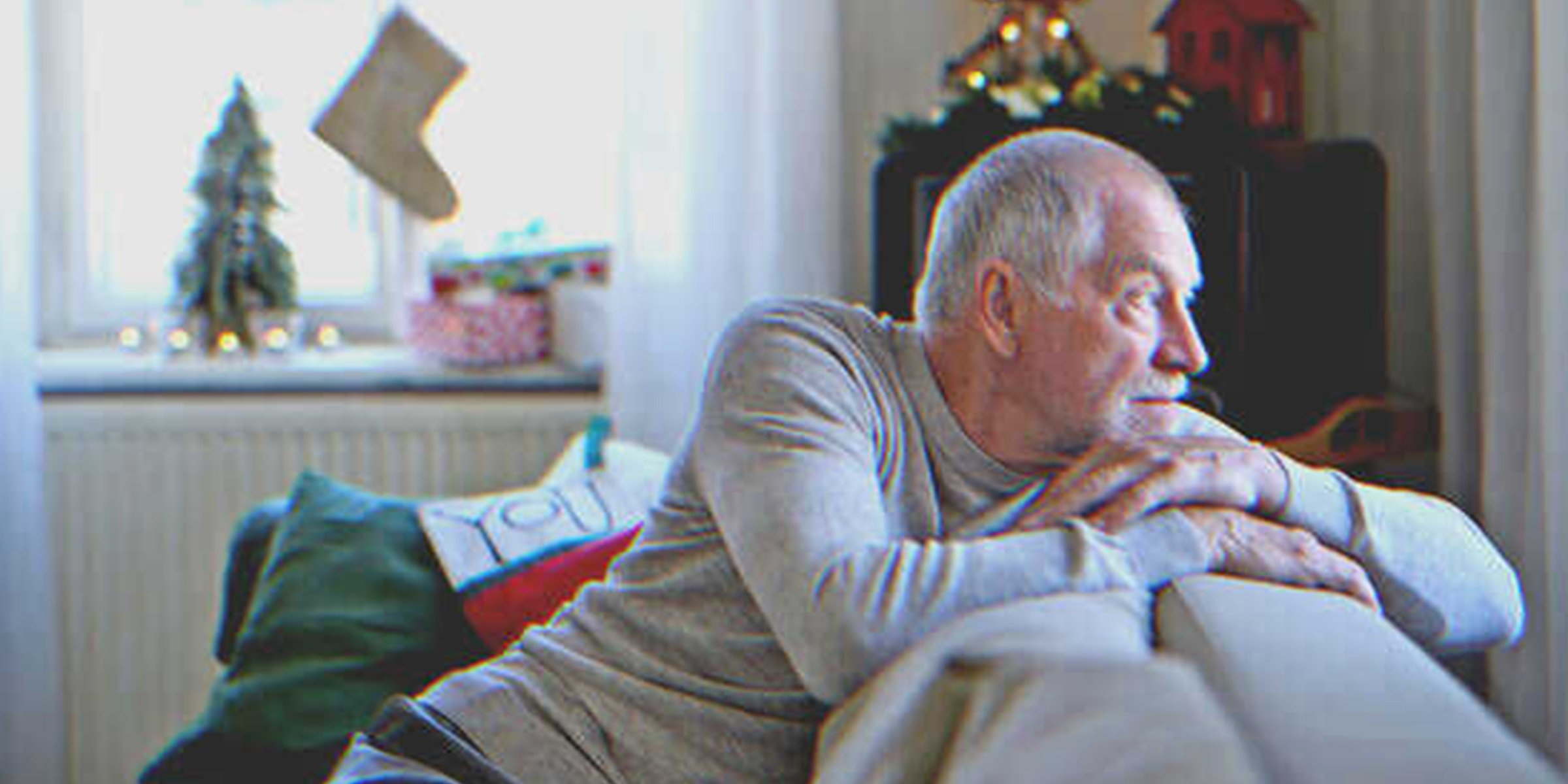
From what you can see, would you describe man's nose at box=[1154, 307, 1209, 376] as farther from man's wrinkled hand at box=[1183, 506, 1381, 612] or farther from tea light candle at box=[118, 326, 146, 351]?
tea light candle at box=[118, 326, 146, 351]

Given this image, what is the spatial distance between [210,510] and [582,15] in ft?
A: 4.06

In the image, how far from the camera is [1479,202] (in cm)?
193

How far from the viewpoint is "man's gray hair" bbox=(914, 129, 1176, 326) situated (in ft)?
3.83

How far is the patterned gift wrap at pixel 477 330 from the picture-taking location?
2803 mm

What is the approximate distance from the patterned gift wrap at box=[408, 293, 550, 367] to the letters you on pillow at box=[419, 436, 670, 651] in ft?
2.39

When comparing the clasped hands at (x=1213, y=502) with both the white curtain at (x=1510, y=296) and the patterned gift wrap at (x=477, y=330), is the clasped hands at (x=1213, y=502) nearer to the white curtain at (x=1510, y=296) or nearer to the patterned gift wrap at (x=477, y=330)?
the white curtain at (x=1510, y=296)

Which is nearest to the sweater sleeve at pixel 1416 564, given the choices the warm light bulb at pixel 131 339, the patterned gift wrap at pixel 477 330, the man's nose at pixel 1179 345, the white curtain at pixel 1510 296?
the man's nose at pixel 1179 345

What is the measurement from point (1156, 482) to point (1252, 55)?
4.87ft

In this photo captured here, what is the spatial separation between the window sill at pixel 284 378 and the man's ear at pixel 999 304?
1678mm

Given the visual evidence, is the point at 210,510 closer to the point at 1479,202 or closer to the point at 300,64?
the point at 300,64

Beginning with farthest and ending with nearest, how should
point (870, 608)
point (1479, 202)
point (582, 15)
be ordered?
point (582, 15) < point (1479, 202) < point (870, 608)

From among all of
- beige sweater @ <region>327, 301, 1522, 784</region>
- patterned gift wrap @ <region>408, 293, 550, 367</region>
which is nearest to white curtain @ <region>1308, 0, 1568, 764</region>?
beige sweater @ <region>327, 301, 1522, 784</region>

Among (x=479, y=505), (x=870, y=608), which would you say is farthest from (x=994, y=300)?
(x=479, y=505)

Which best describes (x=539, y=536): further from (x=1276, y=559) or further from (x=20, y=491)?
(x=20, y=491)
